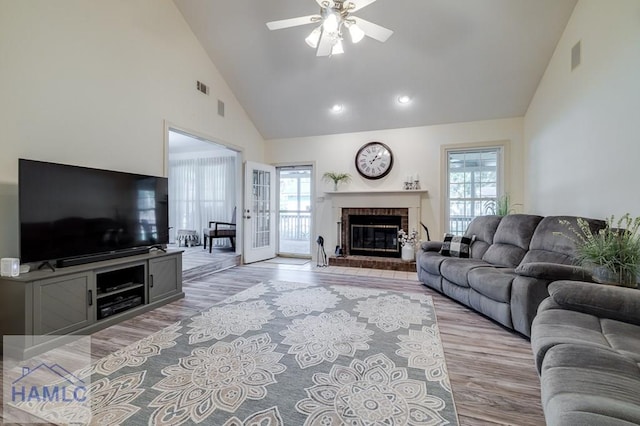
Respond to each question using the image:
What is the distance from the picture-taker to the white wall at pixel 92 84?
240cm

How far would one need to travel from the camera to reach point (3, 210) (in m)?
2.37

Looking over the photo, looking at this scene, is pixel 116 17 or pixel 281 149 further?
pixel 281 149

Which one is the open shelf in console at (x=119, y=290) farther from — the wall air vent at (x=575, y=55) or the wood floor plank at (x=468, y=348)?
the wall air vent at (x=575, y=55)

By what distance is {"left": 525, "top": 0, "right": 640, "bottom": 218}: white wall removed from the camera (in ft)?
8.01

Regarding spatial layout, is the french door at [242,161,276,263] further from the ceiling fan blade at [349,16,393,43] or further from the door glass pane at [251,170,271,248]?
the ceiling fan blade at [349,16,393,43]

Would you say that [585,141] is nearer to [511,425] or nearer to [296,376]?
[511,425]

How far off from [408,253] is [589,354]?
4030mm

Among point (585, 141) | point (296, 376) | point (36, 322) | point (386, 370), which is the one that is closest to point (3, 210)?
point (36, 322)

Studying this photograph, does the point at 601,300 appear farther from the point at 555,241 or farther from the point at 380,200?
the point at 380,200

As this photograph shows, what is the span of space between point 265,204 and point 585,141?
505 cm

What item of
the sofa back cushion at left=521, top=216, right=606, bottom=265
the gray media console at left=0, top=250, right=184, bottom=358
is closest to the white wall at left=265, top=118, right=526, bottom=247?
the sofa back cushion at left=521, top=216, right=606, bottom=265

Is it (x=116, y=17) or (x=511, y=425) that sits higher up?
(x=116, y=17)

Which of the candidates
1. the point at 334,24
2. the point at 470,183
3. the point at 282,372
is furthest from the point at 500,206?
the point at 282,372

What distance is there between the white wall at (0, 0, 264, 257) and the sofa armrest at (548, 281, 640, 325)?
164 inches
